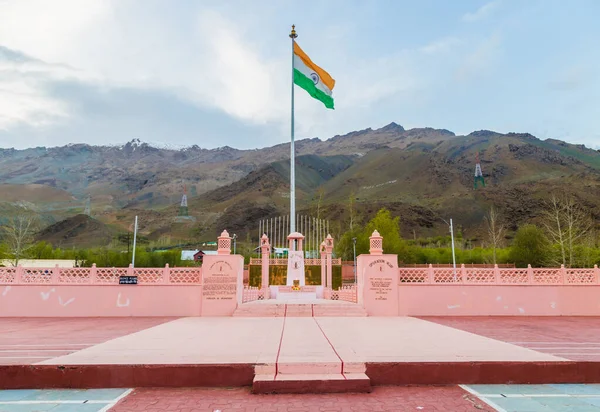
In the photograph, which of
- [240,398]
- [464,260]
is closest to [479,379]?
[240,398]

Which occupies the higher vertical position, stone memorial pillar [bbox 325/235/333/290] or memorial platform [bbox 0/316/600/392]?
stone memorial pillar [bbox 325/235/333/290]

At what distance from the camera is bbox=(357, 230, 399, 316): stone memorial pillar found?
41.2ft

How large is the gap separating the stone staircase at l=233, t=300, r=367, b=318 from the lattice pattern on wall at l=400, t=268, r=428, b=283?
1.90m

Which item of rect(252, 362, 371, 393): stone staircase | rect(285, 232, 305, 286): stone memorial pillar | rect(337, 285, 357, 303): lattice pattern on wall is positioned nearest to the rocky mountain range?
rect(285, 232, 305, 286): stone memorial pillar

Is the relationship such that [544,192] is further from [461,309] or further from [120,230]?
[120,230]

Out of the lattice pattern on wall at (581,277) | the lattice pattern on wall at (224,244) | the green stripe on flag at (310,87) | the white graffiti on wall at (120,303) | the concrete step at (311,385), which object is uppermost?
the green stripe on flag at (310,87)

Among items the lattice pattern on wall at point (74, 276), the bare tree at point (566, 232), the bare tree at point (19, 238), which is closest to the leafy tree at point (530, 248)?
the bare tree at point (566, 232)

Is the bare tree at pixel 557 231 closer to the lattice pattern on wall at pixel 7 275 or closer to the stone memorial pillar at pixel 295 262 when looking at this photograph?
the stone memorial pillar at pixel 295 262

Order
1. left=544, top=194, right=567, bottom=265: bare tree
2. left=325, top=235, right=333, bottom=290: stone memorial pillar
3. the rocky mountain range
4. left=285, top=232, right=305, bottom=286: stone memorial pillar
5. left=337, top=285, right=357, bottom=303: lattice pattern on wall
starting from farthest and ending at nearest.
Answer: the rocky mountain range → left=544, top=194, right=567, bottom=265: bare tree → left=325, top=235, right=333, bottom=290: stone memorial pillar → left=285, top=232, right=305, bottom=286: stone memorial pillar → left=337, top=285, right=357, bottom=303: lattice pattern on wall

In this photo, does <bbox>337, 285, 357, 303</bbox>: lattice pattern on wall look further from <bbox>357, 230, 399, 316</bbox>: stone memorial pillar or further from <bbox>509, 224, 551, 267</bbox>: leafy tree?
→ <bbox>509, 224, 551, 267</bbox>: leafy tree

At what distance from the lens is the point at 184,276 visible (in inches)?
503

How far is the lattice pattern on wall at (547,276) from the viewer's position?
13.4 metres

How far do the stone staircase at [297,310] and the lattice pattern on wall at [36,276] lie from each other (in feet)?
21.2

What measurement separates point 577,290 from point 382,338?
997 centimetres
